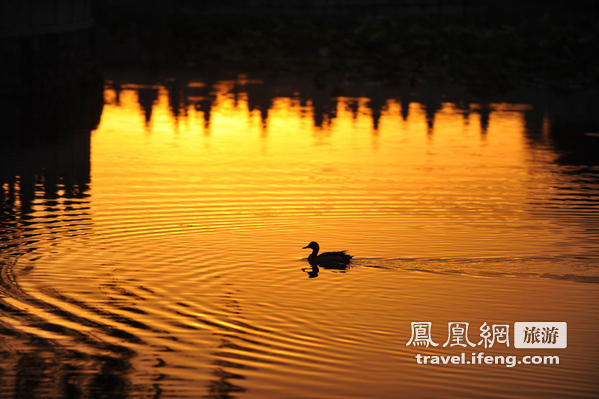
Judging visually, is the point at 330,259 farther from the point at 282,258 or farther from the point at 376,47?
the point at 376,47

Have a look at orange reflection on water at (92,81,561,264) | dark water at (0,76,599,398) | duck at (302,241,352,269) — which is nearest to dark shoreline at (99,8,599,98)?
orange reflection on water at (92,81,561,264)

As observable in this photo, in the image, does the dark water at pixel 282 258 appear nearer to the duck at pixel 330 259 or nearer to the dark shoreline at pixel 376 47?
the duck at pixel 330 259

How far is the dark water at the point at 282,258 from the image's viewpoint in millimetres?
11484

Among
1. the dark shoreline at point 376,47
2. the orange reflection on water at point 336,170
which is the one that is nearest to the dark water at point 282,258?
the orange reflection on water at point 336,170

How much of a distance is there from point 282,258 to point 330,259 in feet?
3.46

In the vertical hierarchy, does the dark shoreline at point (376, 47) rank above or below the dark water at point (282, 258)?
above

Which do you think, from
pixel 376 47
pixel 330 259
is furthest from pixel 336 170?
pixel 376 47

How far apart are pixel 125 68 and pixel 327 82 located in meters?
13.5

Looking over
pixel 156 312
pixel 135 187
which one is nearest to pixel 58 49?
pixel 135 187

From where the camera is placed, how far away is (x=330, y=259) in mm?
15625

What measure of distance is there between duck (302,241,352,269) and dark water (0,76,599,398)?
18cm

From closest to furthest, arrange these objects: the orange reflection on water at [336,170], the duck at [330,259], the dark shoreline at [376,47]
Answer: the duck at [330,259] < the orange reflection on water at [336,170] < the dark shoreline at [376,47]

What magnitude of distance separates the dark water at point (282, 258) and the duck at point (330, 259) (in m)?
0.18

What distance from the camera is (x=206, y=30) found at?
67688mm
